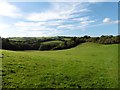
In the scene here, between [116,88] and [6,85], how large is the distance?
10.2 m

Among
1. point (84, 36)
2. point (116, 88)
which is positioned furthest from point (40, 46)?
point (116, 88)

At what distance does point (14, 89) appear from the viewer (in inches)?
Answer: 784

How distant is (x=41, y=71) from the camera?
90.6 ft

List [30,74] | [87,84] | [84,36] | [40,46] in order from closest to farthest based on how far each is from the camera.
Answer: [87,84]
[30,74]
[40,46]
[84,36]

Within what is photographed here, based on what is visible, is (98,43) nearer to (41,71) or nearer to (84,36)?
(84,36)

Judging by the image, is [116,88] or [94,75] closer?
[116,88]

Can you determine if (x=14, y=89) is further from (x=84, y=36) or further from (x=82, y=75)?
(x=84, y=36)

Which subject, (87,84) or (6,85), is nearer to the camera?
(6,85)

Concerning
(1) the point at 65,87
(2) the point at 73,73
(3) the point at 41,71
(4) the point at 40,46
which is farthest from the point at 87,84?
(4) the point at 40,46

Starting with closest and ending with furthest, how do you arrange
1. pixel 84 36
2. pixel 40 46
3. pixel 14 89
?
1. pixel 14 89
2. pixel 40 46
3. pixel 84 36

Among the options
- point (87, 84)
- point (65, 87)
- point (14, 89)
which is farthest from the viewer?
point (87, 84)

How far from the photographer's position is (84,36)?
105875 millimetres

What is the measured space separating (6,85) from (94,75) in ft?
37.1

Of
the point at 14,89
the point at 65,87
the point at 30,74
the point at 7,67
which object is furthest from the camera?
the point at 7,67
